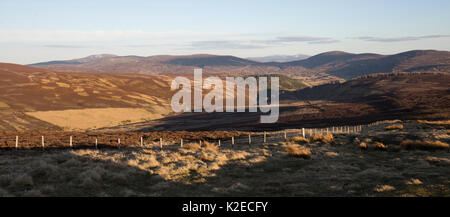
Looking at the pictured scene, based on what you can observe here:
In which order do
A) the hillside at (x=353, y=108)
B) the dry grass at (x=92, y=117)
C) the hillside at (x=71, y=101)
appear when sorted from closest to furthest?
the hillside at (x=353, y=108)
the hillside at (x=71, y=101)
the dry grass at (x=92, y=117)

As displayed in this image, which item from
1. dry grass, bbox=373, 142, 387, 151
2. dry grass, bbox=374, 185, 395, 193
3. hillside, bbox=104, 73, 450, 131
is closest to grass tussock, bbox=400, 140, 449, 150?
dry grass, bbox=373, 142, 387, 151

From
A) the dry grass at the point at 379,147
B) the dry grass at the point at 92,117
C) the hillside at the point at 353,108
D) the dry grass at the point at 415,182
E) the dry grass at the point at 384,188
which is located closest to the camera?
the dry grass at the point at 384,188

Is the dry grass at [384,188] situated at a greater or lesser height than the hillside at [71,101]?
greater

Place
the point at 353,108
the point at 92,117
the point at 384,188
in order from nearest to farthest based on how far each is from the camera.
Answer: the point at 384,188 < the point at 353,108 < the point at 92,117

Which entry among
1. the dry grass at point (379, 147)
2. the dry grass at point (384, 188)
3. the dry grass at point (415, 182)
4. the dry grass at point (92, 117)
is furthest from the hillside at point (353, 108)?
the dry grass at point (384, 188)

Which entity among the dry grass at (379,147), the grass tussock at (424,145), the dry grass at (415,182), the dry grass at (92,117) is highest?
the dry grass at (415,182)

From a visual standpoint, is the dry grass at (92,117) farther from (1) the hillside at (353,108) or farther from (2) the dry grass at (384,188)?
(2) the dry grass at (384,188)

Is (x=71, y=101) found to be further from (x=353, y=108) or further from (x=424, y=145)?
(x=424, y=145)

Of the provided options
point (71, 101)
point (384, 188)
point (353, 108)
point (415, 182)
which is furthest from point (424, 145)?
point (71, 101)

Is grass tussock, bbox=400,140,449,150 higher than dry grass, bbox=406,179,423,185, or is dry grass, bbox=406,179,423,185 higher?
dry grass, bbox=406,179,423,185

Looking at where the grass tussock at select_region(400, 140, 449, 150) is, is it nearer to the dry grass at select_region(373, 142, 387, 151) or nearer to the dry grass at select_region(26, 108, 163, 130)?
the dry grass at select_region(373, 142, 387, 151)

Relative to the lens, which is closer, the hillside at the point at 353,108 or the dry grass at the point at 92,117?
the hillside at the point at 353,108
